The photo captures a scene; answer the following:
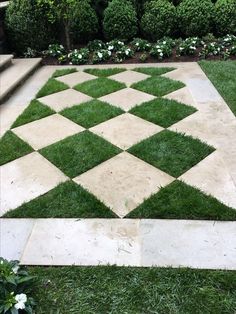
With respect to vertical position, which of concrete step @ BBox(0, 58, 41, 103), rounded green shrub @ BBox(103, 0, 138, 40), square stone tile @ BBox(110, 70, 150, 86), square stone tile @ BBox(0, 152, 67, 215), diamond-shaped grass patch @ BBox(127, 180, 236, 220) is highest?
rounded green shrub @ BBox(103, 0, 138, 40)

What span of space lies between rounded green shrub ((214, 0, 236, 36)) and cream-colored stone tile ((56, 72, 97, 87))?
2.66 meters

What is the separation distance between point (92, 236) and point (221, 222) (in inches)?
31.0

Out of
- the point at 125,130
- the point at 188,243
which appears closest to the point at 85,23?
the point at 125,130

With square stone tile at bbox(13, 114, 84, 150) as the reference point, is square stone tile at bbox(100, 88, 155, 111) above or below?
below

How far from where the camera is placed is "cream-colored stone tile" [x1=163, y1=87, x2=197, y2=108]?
365 cm

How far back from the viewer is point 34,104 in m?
3.82

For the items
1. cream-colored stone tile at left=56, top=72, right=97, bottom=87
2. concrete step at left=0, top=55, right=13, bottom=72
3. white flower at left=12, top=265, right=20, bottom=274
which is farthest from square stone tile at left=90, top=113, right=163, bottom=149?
concrete step at left=0, top=55, right=13, bottom=72

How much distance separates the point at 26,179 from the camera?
2.57m

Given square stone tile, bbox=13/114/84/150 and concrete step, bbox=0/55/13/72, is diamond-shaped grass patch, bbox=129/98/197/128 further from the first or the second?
concrete step, bbox=0/55/13/72

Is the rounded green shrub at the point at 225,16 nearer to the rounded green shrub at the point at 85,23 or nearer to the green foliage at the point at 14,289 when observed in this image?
the rounded green shrub at the point at 85,23

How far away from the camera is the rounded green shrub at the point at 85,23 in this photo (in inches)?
225

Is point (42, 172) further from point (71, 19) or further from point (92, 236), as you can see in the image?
point (71, 19)

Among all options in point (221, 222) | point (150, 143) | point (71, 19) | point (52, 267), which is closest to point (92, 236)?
point (52, 267)

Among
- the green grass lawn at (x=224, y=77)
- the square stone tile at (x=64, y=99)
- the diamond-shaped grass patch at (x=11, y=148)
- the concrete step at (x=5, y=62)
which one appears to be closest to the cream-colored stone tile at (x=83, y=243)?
the diamond-shaped grass patch at (x=11, y=148)
